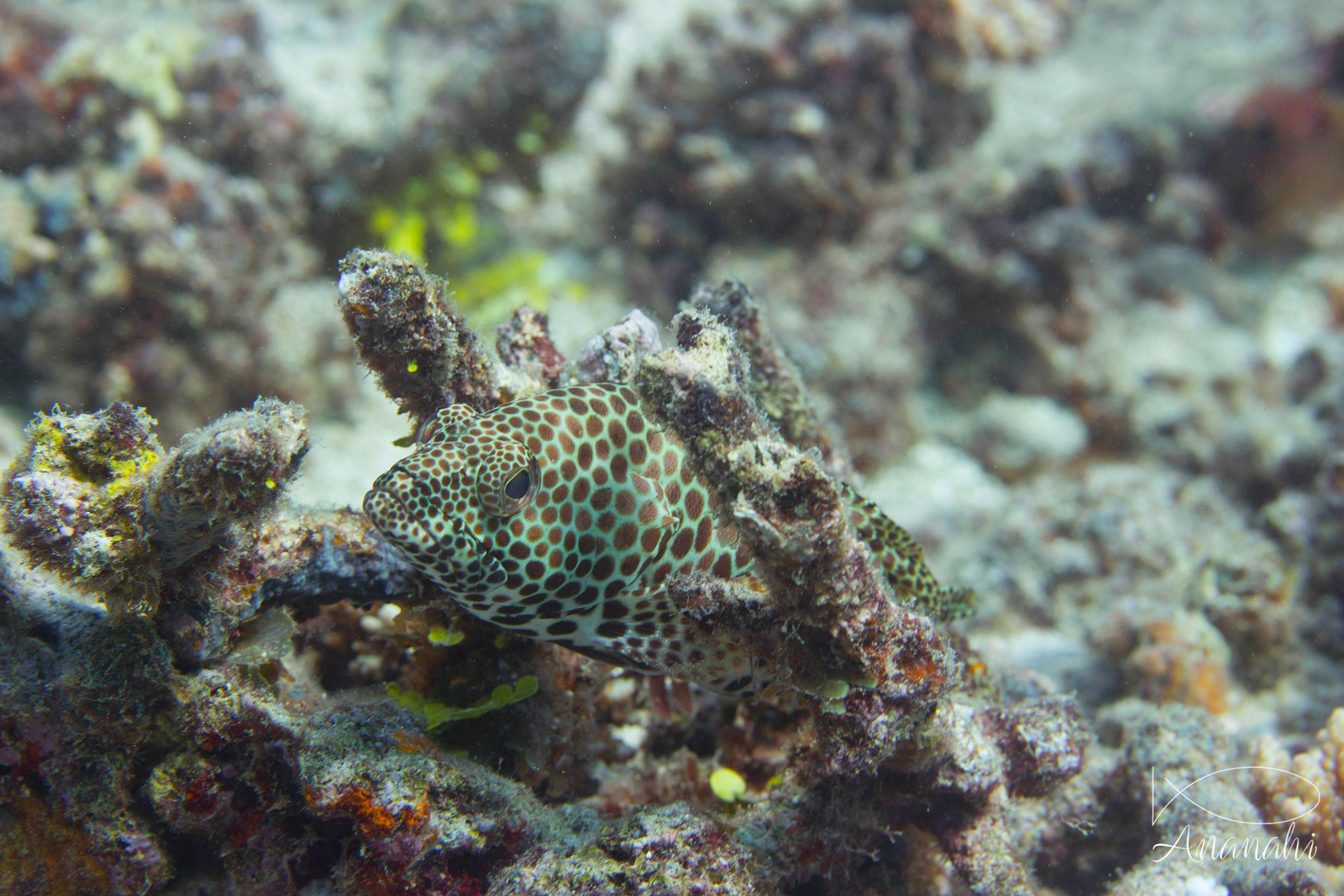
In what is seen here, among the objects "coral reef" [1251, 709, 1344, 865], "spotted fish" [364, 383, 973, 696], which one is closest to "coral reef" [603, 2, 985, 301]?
"spotted fish" [364, 383, 973, 696]

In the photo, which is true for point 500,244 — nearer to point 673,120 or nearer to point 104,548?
point 673,120

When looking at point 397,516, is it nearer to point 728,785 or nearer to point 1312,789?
point 728,785

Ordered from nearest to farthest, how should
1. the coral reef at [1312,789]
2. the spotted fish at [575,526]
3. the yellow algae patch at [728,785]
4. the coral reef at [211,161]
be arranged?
the spotted fish at [575,526], the yellow algae patch at [728,785], the coral reef at [1312,789], the coral reef at [211,161]

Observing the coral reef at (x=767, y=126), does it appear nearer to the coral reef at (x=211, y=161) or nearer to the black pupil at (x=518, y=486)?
the coral reef at (x=211, y=161)

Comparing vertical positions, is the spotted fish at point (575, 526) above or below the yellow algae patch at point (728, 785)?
above

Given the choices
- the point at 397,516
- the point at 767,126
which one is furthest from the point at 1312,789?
the point at 767,126

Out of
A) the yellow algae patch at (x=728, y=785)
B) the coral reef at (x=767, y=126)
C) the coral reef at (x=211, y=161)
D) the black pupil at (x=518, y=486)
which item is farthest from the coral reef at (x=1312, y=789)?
the coral reef at (x=211, y=161)

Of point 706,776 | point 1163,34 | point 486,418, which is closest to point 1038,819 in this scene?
point 706,776
